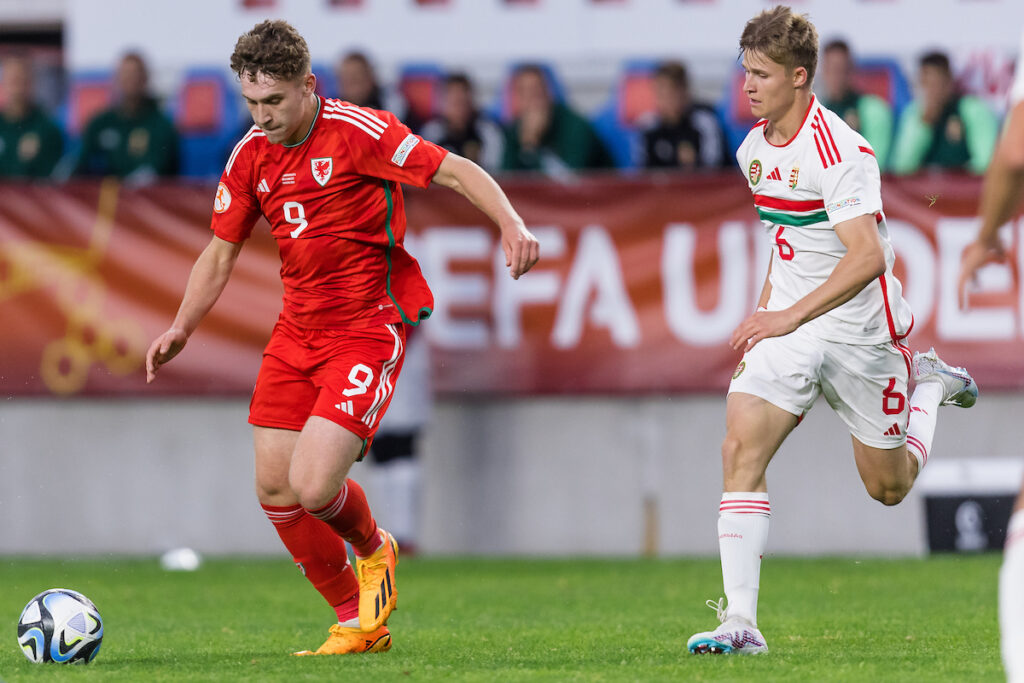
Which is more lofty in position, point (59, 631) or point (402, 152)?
point (402, 152)

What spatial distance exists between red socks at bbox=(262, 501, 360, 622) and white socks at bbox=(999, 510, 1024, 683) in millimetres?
2950

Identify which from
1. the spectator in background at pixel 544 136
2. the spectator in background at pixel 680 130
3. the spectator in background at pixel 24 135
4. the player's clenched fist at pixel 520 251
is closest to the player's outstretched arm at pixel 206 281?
the player's clenched fist at pixel 520 251

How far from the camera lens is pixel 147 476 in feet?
38.5

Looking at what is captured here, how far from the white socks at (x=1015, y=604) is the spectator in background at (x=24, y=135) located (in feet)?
33.3

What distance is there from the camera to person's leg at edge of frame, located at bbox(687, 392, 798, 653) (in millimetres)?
5523

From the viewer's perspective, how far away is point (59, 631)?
5555mm

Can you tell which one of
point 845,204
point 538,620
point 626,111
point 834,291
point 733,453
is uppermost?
point 626,111

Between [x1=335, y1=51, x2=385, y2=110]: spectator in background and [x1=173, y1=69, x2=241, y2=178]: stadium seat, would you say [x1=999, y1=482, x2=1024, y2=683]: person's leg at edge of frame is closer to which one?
[x1=335, y1=51, x2=385, y2=110]: spectator in background

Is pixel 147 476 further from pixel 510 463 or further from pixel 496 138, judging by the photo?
pixel 496 138

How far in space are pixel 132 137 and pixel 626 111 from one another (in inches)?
149

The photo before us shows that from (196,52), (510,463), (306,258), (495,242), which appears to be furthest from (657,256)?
(306,258)

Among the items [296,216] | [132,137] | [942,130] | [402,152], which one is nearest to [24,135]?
[132,137]

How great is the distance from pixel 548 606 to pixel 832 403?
8.18 feet

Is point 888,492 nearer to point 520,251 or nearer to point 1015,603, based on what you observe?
point 520,251
